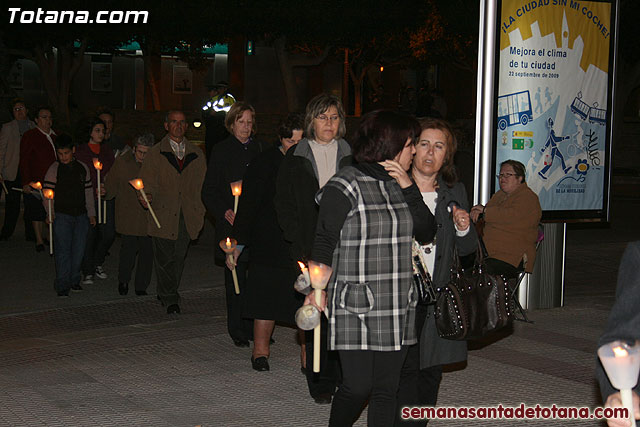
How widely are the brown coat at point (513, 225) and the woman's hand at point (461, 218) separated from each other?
357 cm

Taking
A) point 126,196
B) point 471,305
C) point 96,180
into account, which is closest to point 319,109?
point 471,305

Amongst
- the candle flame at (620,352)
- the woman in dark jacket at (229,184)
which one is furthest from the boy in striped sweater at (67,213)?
the candle flame at (620,352)

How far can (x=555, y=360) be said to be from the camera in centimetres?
779

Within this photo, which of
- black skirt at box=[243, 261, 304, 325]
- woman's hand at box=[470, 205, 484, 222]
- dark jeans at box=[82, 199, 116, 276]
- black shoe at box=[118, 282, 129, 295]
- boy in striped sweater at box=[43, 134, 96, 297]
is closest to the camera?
black skirt at box=[243, 261, 304, 325]

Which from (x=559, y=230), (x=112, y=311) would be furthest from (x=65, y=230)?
(x=559, y=230)

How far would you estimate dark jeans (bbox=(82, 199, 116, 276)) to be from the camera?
36.3 feet

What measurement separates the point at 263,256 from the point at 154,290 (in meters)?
4.01

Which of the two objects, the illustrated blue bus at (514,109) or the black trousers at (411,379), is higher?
the illustrated blue bus at (514,109)

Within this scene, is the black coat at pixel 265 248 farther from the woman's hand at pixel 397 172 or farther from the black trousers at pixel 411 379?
the woman's hand at pixel 397 172

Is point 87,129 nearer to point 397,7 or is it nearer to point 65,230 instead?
point 65,230

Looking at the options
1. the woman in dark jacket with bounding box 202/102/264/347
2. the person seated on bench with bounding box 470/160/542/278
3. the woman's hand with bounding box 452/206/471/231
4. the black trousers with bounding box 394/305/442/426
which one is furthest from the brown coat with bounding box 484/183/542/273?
the black trousers with bounding box 394/305/442/426

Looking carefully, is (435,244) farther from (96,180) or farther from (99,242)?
(99,242)

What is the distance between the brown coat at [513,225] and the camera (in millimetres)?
8773

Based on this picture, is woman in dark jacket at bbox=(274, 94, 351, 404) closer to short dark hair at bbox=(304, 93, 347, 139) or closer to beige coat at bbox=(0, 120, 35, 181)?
short dark hair at bbox=(304, 93, 347, 139)
